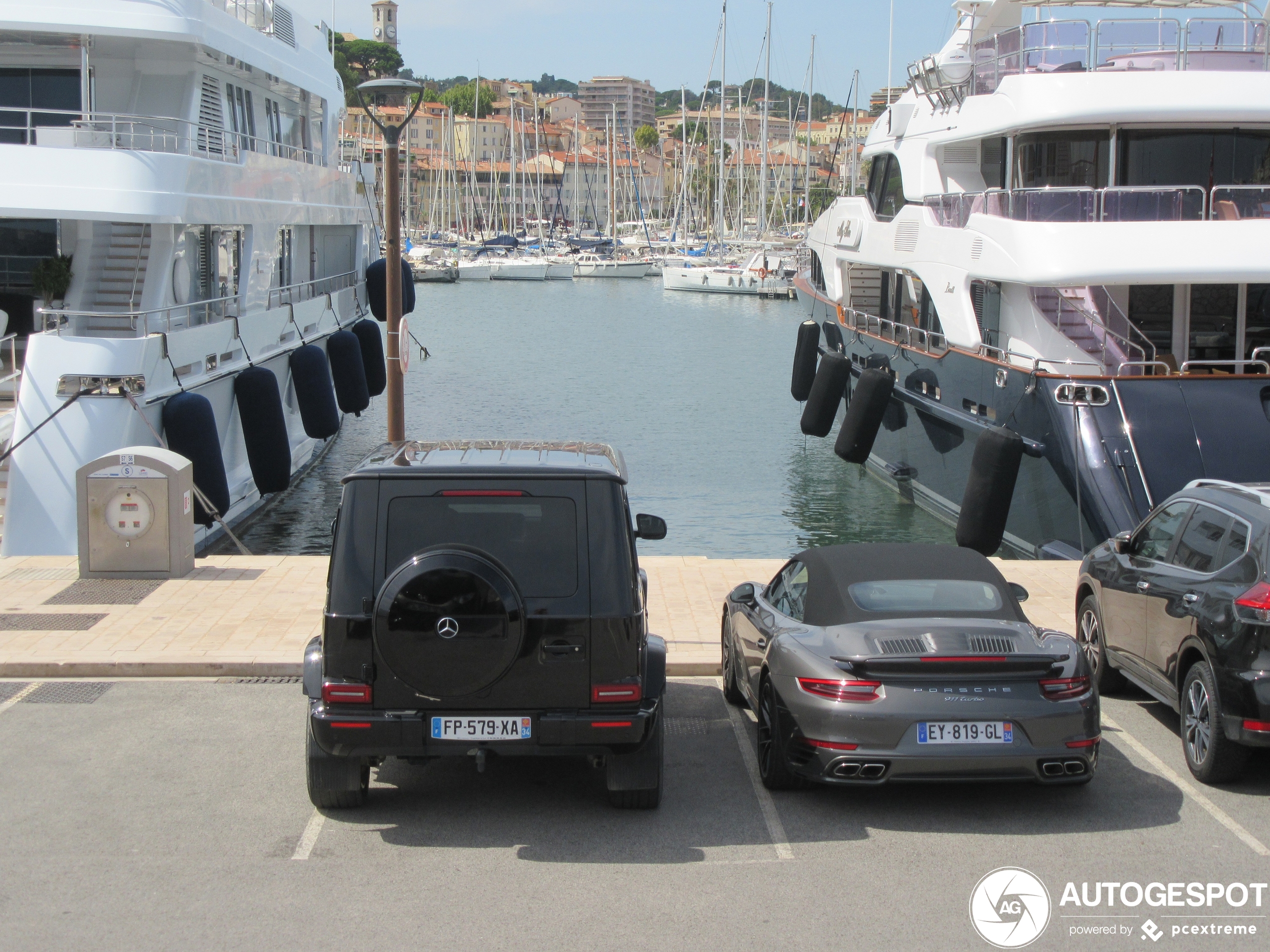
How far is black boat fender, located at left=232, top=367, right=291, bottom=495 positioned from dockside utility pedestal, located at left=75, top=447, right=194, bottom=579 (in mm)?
5294

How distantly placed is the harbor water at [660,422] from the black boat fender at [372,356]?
148cm

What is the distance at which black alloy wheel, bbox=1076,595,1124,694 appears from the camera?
28.8ft

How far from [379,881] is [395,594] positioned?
49.0 inches

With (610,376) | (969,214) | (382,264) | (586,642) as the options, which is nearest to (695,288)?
(610,376)

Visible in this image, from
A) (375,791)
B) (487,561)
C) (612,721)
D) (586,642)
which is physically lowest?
(375,791)

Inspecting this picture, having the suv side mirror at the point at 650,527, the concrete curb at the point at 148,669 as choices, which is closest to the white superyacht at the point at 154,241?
the concrete curb at the point at 148,669

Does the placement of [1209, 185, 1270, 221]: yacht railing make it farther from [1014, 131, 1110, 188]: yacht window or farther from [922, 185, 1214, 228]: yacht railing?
[1014, 131, 1110, 188]: yacht window

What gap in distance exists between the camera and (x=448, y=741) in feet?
20.3

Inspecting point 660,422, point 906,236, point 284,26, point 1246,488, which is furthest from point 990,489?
point 660,422

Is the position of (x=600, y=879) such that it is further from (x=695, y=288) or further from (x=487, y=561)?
(x=695, y=288)

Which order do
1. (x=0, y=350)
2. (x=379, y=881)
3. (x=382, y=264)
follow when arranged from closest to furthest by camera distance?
(x=379, y=881), (x=0, y=350), (x=382, y=264)

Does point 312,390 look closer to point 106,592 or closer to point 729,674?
point 106,592

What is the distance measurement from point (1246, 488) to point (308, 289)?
1840cm

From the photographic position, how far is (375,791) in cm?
700
